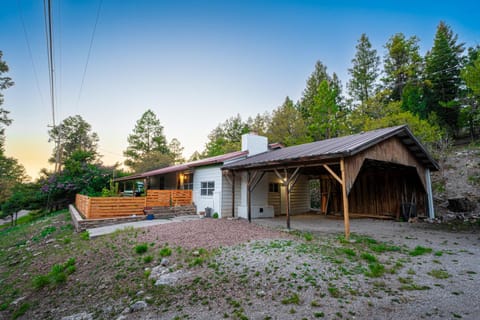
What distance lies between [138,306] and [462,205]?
44.5ft

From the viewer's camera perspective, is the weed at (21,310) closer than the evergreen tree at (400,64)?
Yes

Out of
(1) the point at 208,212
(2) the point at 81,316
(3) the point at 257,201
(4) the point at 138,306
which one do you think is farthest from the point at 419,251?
(1) the point at 208,212

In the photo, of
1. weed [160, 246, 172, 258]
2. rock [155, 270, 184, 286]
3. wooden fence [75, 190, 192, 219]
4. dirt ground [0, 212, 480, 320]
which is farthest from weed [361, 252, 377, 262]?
wooden fence [75, 190, 192, 219]

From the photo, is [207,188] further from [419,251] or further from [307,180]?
[419,251]

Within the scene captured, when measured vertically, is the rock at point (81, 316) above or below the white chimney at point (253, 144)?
below

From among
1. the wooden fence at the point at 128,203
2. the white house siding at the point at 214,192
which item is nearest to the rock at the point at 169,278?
the white house siding at the point at 214,192

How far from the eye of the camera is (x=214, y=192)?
433 inches

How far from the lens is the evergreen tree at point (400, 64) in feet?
72.7

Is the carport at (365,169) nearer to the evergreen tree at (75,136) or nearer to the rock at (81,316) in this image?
the rock at (81,316)

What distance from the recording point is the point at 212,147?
3369 cm

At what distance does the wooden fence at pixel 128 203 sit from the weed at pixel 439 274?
1051 centimetres

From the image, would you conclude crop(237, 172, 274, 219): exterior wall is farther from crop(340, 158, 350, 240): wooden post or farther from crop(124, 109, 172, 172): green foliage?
crop(124, 109, 172, 172): green foliage

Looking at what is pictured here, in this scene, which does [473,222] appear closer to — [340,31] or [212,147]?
[340,31]

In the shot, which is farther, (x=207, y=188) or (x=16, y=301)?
(x=207, y=188)
